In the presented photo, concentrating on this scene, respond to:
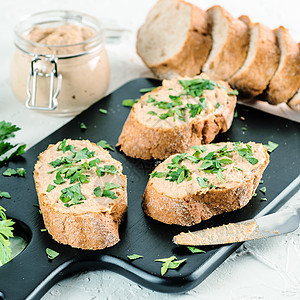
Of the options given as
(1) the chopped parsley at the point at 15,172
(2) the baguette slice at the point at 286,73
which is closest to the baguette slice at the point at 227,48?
(2) the baguette slice at the point at 286,73

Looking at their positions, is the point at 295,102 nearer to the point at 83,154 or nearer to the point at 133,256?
the point at 83,154

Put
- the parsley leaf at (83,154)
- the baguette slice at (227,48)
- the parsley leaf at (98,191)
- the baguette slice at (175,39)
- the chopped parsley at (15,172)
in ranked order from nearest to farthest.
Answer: the parsley leaf at (98,191), the parsley leaf at (83,154), the chopped parsley at (15,172), the baguette slice at (227,48), the baguette slice at (175,39)

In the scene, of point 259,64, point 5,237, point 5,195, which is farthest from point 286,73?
point 5,237

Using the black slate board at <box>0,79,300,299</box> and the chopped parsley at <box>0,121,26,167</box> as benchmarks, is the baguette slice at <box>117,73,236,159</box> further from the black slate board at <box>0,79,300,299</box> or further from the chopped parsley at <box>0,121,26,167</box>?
the chopped parsley at <box>0,121,26,167</box>

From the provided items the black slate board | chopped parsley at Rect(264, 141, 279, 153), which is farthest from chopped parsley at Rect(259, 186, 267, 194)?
chopped parsley at Rect(264, 141, 279, 153)

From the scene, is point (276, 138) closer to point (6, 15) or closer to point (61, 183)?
point (61, 183)

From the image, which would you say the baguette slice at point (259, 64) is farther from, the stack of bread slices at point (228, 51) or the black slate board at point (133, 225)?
the black slate board at point (133, 225)
